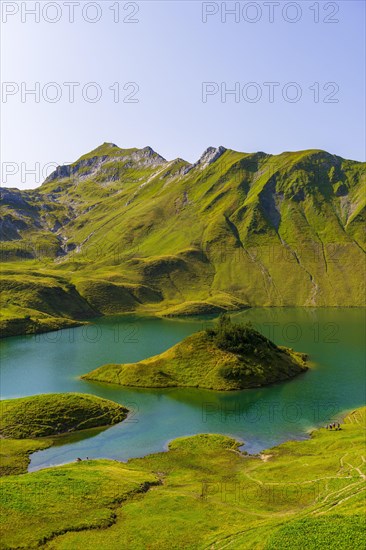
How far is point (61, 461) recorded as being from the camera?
6688 cm

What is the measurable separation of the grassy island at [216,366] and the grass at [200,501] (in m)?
33.8

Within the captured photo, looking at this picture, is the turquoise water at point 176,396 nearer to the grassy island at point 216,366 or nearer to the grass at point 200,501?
the grassy island at point 216,366

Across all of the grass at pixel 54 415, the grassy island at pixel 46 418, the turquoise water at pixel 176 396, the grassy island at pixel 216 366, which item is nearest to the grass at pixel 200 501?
the turquoise water at pixel 176 396

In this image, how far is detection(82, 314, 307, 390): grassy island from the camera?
103750mm

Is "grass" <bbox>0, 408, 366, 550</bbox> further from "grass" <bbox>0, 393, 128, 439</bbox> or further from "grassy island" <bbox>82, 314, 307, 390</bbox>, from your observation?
"grassy island" <bbox>82, 314, 307, 390</bbox>

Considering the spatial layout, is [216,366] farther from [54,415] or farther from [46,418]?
[46,418]

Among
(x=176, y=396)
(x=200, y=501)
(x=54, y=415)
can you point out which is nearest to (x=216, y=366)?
(x=176, y=396)

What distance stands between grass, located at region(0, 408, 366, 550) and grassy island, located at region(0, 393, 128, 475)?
47.2ft

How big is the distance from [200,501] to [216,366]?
2219 inches

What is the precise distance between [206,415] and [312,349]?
217ft

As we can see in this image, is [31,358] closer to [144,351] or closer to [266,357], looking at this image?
[144,351]

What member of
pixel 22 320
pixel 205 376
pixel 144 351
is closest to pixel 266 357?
pixel 205 376

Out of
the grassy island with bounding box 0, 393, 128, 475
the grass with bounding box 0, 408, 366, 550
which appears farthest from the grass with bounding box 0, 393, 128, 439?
the grass with bounding box 0, 408, 366, 550

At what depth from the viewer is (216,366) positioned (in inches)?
4188
